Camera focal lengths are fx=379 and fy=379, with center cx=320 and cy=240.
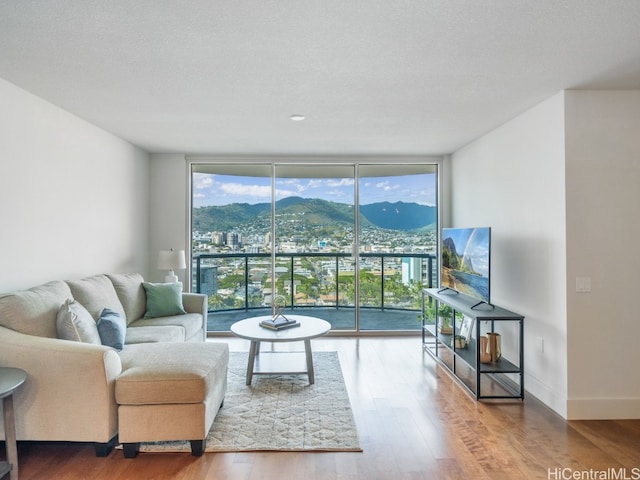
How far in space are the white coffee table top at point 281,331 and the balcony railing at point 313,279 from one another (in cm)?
143

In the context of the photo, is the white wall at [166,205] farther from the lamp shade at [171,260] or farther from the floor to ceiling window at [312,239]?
the lamp shade at [171,260]

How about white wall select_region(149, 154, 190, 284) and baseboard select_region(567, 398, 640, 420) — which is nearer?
baseboard select_region(567, 398, 640, 420)

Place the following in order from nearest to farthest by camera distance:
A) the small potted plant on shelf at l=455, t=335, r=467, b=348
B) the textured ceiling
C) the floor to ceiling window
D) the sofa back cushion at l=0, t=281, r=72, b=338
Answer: the textured ceiling < the sofa back cushion at l=0, t=281, r=72, b=338 < the small potted plant on shelf at l=455, t=335, r=467, b=348 < the floor to ceiling window

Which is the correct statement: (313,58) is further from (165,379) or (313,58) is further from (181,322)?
(181,322)

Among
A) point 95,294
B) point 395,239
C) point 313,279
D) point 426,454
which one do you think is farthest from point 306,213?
point 426,454

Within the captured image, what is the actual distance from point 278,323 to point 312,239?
1.91m

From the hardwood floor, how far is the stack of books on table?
0.93 meters

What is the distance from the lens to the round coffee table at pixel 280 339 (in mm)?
3373

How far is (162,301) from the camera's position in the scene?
3979 mm

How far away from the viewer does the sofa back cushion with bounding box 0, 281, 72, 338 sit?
2.44 metres

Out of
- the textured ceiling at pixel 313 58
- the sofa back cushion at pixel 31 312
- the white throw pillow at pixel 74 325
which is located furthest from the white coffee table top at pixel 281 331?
the textured ceiling at pixel 313 58

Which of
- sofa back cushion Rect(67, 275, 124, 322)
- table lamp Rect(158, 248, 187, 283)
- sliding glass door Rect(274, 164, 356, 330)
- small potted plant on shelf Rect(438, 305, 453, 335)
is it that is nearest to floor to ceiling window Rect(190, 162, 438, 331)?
sliding glass door Rect(274, 164, 356, 330)

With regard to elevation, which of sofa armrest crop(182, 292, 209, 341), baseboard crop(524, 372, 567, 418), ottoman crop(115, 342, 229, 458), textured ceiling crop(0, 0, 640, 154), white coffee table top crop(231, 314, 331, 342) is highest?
textured ceiling crop(0, 0, 640, 154)

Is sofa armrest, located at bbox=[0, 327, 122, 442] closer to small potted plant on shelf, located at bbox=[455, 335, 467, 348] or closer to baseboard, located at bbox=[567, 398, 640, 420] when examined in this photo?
small potted plant on shelf, located at bbox=[455, 335, 467, 348]
